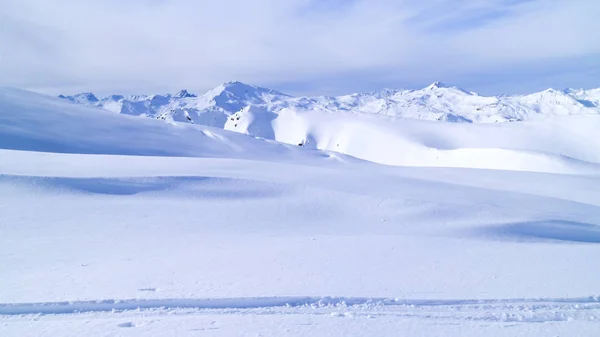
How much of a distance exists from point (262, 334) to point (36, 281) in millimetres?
4164

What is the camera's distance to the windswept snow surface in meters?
6.33

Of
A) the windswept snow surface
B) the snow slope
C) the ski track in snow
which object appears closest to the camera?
the windswept snow surface

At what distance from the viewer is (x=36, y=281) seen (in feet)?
24.4

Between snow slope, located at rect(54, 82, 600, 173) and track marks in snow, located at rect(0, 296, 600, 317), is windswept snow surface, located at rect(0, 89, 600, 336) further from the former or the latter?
snow slope, located at rect(54, 82, 600, 173)

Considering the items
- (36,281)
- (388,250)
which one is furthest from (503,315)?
(36,281)

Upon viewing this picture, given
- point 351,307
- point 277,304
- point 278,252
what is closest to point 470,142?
point 278,252

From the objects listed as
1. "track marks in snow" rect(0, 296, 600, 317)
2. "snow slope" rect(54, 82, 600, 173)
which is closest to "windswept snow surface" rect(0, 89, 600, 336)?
"track marks in snow" rect(0, 296, 600, 317)

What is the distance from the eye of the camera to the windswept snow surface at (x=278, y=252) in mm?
6332

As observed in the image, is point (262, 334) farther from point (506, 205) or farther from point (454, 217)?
point (506, 205)

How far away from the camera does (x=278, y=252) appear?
31.9 ft

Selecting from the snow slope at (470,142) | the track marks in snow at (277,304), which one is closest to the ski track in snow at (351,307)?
the track marks in snow at (277,304)

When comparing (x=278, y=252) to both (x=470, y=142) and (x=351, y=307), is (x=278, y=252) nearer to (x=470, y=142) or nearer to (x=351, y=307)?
(x=351, y=307)

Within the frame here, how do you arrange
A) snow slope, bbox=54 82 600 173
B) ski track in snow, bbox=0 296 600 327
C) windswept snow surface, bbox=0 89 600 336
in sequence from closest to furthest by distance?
windswept snow surface, bbox=0 89 600 336, ski track in snow, bbox=0 296 600 327, snow slope, bbox=54 82 600 173

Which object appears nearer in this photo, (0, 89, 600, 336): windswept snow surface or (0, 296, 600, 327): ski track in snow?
(0, 89, 600, 336): windswept snow surface
